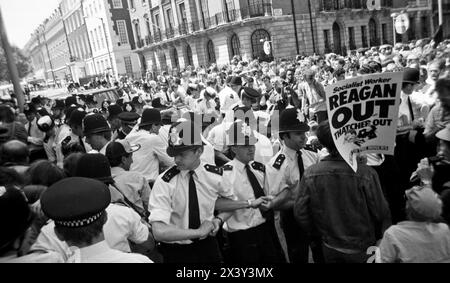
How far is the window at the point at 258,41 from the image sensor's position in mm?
30156

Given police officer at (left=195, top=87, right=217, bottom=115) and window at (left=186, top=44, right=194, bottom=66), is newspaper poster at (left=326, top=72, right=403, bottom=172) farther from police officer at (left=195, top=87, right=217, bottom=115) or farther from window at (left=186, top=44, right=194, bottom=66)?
window at (left=186, top=44, right=194, bottom=66)

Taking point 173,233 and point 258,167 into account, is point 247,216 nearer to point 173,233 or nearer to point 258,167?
point 258,167

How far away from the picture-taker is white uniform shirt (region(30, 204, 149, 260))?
7.43 feet

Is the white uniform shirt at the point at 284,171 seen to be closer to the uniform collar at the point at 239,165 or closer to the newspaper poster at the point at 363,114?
the uniform collar at the point at 239,165

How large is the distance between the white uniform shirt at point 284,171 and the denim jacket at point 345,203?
0.43m

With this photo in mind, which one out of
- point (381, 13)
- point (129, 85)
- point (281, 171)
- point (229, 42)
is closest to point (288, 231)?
point (281, 171)

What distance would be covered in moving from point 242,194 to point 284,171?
0.45 meters

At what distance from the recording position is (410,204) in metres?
2.05

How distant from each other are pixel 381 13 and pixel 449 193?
41.3 metres

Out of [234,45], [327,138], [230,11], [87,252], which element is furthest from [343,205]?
[230,11]

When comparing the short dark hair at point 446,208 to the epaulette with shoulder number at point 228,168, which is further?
the epaulette with shoulder number at point 228,168

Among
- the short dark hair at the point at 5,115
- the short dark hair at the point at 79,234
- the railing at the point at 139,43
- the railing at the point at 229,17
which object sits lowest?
the short dark hair at the point at 79,234

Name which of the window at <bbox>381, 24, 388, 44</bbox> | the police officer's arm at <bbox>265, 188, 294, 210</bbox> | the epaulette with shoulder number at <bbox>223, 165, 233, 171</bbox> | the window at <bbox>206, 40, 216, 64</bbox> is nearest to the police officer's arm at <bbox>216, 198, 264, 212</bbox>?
the police officer's arm at <bbox>265, 188, 294, 210</bbox>

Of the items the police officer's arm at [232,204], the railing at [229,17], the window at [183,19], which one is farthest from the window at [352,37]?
the police officer's arm at [232,204]
